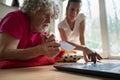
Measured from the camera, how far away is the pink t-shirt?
908mm

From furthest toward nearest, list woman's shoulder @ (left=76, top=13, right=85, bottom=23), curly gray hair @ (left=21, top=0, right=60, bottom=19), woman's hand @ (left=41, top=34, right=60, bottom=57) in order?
woman's shoulder @ (left=76, top=13, right=85, bottom=23) → curly gray hair @ (left=21, top=0, right=60, bottom=19) → woman's hand @ (left=41, top=34, right=60, bottom=57)

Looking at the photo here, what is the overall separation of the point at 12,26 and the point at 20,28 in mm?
50

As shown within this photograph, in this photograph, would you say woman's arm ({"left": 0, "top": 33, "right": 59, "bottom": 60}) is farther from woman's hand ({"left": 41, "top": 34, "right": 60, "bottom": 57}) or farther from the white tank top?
the white tank top

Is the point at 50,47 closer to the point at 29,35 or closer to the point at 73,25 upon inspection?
the point at 29,35

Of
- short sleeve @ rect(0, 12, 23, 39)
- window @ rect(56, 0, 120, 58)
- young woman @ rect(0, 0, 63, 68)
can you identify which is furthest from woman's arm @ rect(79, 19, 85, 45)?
short sleeve @ rect(0, 12, 23, 39)

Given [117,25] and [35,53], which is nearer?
[35,53]

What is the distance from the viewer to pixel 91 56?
1139 mm

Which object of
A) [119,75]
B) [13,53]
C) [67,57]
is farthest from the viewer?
[67,57]

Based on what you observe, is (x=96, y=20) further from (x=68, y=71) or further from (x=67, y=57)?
(x=68, y=71)

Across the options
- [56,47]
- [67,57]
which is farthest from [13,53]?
[67,57]

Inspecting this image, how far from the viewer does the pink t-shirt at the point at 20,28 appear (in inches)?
35.7

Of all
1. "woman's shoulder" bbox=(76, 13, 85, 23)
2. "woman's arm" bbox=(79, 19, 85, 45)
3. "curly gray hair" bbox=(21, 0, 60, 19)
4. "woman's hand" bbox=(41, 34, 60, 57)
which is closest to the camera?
"woman's hand" bbox=(41, 34, 60, 57)

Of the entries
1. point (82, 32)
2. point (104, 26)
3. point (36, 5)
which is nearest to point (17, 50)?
point (36, 5)

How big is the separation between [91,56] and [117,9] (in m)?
1.01
